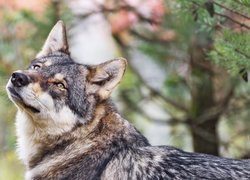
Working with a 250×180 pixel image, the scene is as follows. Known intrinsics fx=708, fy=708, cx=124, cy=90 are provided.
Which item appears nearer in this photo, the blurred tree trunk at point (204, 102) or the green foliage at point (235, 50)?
the green foliage at point (235, 50)

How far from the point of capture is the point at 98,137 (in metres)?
5.03

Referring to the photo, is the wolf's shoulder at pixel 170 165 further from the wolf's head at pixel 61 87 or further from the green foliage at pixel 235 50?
the green foliage at pixel 235 50

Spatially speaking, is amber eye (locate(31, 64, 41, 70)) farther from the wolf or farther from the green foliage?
the green foliage

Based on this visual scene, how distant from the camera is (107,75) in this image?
5098mm

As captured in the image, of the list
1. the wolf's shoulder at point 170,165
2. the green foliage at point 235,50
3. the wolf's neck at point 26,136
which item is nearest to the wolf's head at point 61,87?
the wolf's neck at point 26,136

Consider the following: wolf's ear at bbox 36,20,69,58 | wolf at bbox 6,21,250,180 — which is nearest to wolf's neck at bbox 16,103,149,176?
wolf at bbox 6,21,250,180

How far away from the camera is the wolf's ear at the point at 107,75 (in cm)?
506

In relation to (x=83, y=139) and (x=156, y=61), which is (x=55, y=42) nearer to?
(x=83, y=139)

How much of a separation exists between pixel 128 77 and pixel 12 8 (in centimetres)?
166

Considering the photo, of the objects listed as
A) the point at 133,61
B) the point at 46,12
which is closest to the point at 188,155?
the point at 46,12

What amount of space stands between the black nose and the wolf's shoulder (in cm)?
81

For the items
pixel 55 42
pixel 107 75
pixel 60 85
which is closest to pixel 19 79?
pixel 60 85

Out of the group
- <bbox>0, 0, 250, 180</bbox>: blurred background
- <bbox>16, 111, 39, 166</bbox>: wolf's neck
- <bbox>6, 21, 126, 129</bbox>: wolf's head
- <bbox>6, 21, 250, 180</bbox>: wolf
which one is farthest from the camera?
<bbox>0, 0, 250, 180</bbox>: blurred background

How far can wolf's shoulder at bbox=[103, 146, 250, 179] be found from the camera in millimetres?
4543
